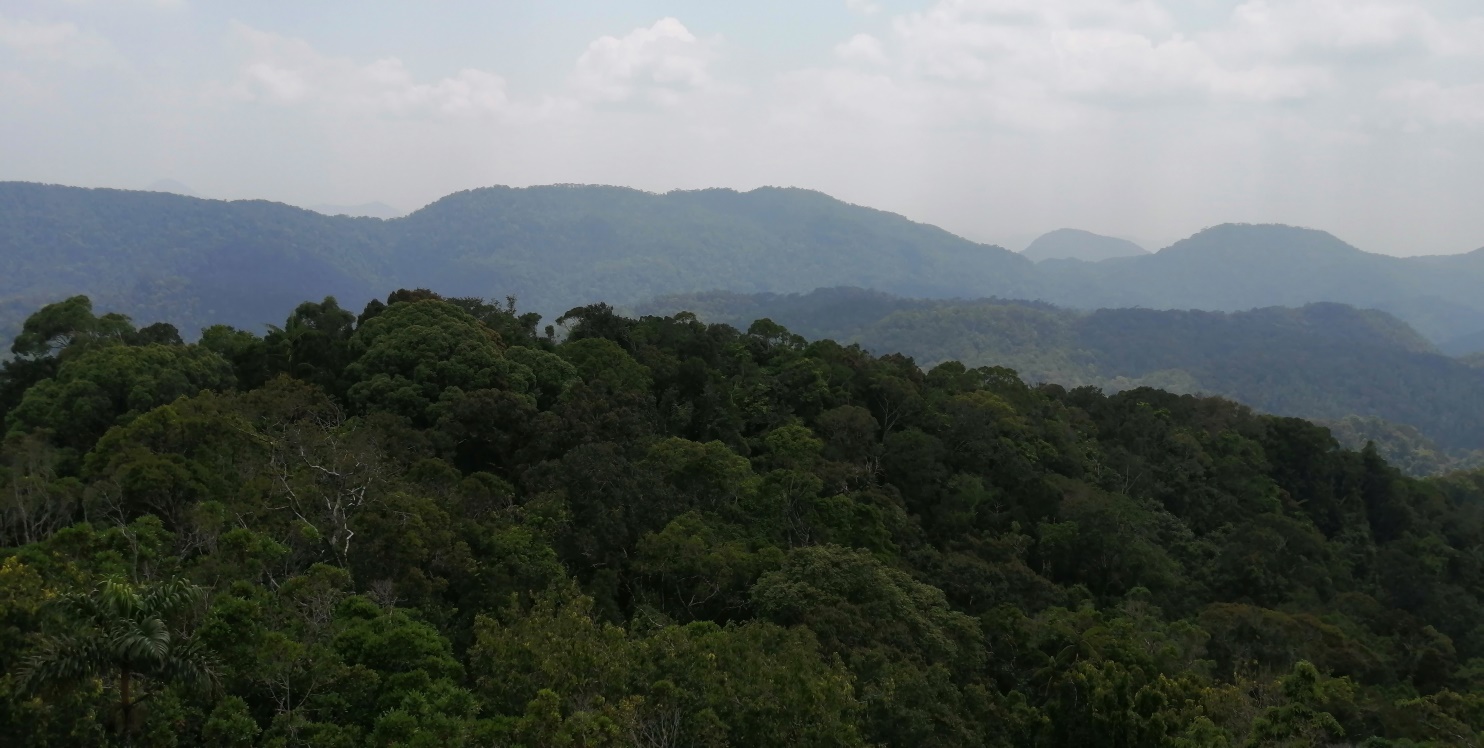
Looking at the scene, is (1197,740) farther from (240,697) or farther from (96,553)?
(96,553)

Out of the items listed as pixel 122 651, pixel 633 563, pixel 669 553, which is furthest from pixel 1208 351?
pixel 122 651

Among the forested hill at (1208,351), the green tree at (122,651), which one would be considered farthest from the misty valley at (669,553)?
the forested hill at (1208,351)

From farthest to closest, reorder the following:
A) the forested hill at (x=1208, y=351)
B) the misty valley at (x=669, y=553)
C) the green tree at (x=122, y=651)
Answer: the forested hill at (x=1208, y=351)
the misty valley at (x=669, y=553)
the green tree at (x=122, y=651)

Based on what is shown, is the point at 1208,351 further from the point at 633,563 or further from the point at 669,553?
the point at 633,563

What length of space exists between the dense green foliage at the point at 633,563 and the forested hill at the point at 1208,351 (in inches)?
3995

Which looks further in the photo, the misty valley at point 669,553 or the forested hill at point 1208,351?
the forested hill at point 1208,351

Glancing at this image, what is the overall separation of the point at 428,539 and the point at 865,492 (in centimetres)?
1226

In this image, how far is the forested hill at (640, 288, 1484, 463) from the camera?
13350 cm

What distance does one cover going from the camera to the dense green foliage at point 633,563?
9.84 meters

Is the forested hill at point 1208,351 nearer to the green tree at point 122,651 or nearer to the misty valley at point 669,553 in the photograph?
the misty valley at point 669,553

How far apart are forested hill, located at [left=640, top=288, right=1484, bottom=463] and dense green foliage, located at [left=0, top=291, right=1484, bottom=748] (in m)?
101

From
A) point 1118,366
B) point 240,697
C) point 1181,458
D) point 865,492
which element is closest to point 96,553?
point 240,697

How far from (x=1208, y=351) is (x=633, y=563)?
15830 centimetres

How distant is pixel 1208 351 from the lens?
509 ft
